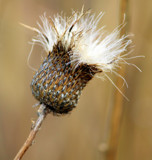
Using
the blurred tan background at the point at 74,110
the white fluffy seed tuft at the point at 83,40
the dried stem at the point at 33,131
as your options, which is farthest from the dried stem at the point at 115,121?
the blurred tan background at the point at 74,110

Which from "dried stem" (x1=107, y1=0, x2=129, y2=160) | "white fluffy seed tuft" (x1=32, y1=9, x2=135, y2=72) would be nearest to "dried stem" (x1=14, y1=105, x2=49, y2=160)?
"white fluffy seed tuft" (x1=32, y1=9, x2=135, y2=72)

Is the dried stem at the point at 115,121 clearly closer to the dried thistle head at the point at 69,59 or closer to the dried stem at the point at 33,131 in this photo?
the dried thistle head at the point at 69,59

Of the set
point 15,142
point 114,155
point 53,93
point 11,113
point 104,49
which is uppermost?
point 104,49

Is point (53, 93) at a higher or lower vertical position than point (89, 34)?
lower

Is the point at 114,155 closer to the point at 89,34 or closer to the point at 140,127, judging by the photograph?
the point at 89,34

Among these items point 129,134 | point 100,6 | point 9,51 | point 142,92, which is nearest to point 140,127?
point 129,134

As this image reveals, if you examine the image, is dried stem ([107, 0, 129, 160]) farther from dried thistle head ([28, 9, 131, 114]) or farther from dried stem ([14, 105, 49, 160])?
dried stem ([14, 105, 49, 160])
